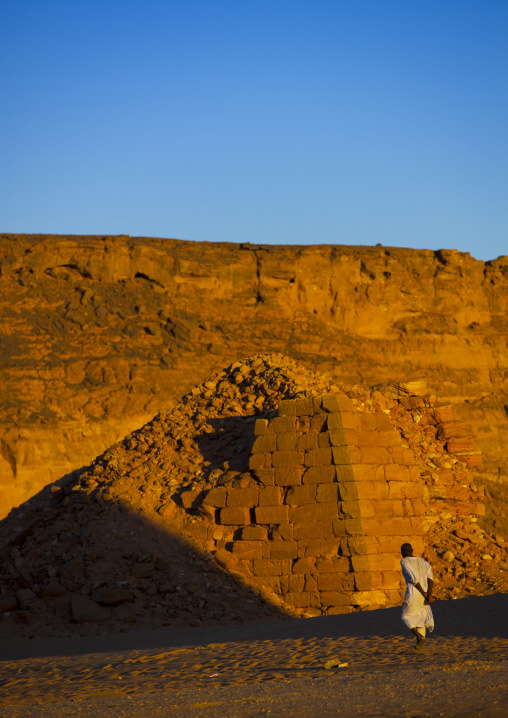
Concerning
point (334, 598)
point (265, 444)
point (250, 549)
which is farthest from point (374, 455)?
point (250, 549)

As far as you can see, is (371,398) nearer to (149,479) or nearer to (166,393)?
(149,479)

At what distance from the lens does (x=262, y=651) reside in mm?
8531

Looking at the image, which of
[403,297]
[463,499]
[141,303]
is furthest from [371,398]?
[403,297]

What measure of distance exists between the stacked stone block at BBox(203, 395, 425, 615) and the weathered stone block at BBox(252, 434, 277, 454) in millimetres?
14

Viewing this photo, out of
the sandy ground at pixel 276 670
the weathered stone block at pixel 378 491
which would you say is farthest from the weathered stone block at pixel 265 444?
the sandy ground at pixel 276 670

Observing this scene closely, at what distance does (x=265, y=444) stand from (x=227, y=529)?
1.30 meters

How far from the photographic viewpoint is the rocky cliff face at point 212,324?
3219cm

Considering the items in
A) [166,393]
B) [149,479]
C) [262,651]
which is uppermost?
[166,393]

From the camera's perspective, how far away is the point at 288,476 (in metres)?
11.4

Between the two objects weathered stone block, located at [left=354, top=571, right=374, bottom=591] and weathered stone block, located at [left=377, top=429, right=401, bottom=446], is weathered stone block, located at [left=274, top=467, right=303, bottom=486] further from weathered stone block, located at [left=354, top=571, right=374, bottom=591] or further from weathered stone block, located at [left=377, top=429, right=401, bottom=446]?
weathered stone block, located at [left=354, top=571, right=374, bottom=591]

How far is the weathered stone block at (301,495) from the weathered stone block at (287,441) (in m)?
0.60

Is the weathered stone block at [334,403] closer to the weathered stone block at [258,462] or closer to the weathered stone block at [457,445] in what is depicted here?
the weathered stone block at [258,462]

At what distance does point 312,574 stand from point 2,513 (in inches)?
758

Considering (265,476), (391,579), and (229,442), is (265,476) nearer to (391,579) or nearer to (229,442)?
(229,442)
